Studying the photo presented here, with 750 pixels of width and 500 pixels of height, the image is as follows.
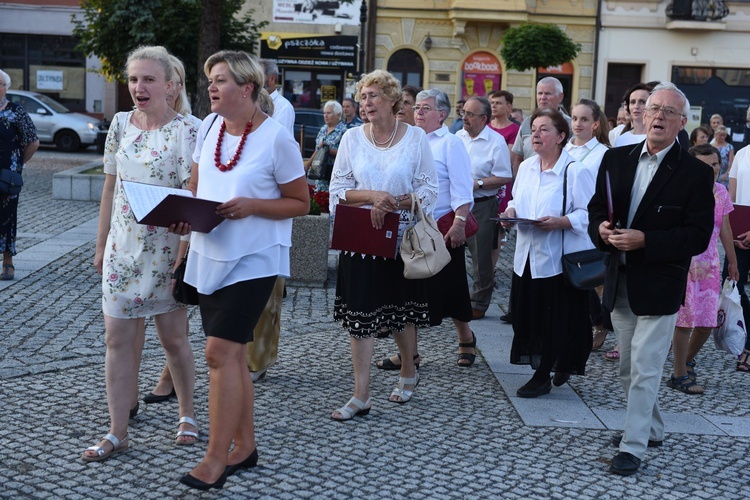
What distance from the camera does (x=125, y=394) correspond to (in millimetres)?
4863

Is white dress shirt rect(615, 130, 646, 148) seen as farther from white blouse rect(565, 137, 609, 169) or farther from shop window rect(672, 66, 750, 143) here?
shop window rect(672, 66, 750, 143)

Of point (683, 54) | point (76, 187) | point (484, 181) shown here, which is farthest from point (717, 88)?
point (484, 181)

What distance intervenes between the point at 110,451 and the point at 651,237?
9.22ft

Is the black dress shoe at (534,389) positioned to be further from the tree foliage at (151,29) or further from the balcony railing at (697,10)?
the balcony railing at (697,10)

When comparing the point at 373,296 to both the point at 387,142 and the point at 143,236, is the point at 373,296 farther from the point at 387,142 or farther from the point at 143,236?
the point at 143,236

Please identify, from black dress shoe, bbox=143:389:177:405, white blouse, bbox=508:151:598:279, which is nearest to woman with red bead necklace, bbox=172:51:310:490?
black dress shoe, bbox=143:389:177:405

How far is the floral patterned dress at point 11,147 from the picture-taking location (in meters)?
9.48

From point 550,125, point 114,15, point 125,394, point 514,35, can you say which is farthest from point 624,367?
point 514,35

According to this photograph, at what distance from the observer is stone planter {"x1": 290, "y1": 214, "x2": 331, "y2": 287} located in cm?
970

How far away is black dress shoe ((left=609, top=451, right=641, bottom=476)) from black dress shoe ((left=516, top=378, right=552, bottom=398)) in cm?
134

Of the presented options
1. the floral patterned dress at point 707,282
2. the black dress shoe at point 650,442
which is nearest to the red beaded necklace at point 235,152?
the black dress shoe at point 650,442

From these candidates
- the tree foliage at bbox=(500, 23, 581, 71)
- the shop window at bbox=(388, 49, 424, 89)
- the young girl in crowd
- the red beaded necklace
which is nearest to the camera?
the red beaded necklace

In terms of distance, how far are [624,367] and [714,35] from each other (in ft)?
92.7

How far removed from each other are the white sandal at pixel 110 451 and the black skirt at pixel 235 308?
875mm
